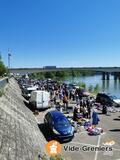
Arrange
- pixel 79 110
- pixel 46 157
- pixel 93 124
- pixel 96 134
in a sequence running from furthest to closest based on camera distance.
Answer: pixel 79 110 → pixel 93 124 → pixel 96 134 → pixel 46 157

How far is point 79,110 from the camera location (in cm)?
2852

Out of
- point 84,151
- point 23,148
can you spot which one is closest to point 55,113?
point 84,151

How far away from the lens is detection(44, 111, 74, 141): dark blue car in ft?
65.7

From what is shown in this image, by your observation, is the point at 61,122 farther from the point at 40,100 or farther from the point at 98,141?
the point at 40,100

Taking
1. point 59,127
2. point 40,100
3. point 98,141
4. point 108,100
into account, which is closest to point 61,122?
point 59,127

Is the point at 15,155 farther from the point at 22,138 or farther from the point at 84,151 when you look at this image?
the point at 84,151

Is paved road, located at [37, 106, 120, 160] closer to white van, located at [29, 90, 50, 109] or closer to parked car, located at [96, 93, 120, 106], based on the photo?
white van, located at [29, 90, 50, 109]

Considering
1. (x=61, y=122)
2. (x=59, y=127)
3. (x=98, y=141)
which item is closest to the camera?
(x=98, y=141)

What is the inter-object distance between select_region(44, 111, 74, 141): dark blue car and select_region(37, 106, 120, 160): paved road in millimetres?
476

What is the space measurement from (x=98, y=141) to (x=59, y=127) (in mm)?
2475

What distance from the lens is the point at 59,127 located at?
67.6ft

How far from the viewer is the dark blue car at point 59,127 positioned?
20016 millimetres

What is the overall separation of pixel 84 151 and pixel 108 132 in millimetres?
5140

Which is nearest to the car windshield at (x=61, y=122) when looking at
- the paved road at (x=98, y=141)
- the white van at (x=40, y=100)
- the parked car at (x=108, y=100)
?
the paved road at (x=98, y=141)
